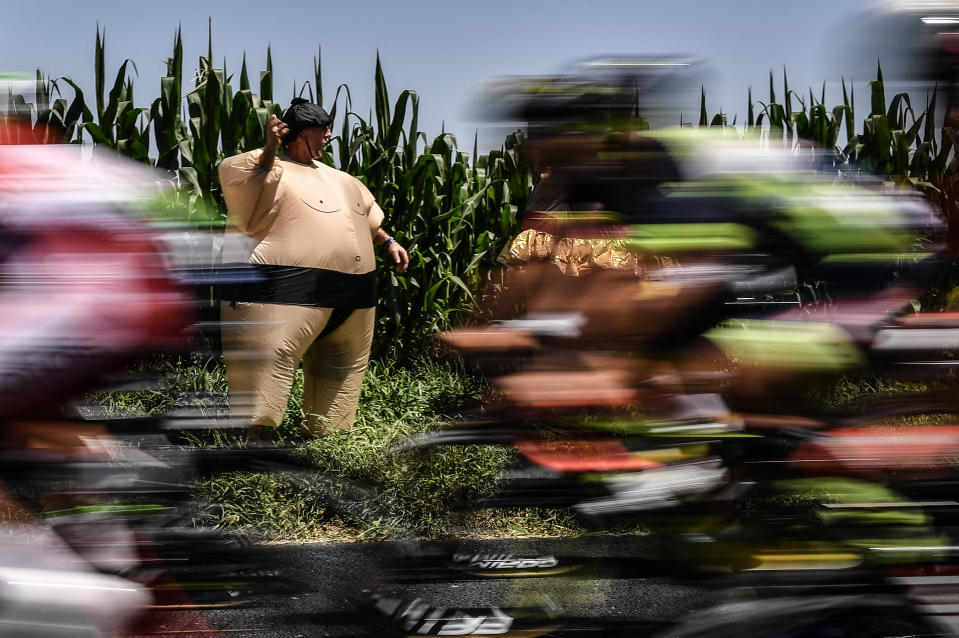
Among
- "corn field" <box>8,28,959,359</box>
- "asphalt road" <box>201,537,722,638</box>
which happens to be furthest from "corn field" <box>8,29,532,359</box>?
"asphalt road" <box>201,537,722,638</box>

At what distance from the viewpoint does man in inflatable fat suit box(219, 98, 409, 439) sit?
13.5ft

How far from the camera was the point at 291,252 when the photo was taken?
4.14 m

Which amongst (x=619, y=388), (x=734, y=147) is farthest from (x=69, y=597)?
(x=734, y=147)

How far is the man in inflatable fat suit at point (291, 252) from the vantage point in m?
4.11

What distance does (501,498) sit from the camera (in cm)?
179

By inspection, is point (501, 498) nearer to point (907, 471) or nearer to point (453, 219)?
point (907, 471)

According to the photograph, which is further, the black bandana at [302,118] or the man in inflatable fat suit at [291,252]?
the black bandana at [302,118]

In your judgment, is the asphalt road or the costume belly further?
the costume belly

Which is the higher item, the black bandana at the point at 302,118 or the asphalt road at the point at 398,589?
the black bandana at the point at 302,118

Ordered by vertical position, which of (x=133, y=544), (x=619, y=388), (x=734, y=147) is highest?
(x=734, y=147)

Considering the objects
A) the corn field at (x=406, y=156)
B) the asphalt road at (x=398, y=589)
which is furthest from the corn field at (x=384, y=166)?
the asphalt road at (x=398, y=589)

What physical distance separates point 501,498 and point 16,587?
0.83 meters

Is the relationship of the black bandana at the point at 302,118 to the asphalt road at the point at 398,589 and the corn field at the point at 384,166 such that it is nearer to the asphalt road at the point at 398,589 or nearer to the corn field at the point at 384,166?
the corn field at the point at 384,166

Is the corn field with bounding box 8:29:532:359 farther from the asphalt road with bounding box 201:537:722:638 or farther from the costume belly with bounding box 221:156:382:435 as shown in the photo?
the asphalt road with bounding box 201:537:722:638
